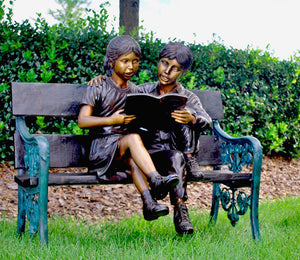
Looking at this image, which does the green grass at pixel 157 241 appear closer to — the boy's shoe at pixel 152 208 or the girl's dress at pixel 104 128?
the boy's shoe at pixel 152 208

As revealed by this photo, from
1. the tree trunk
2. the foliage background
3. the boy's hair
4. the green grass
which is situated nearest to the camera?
the green grass

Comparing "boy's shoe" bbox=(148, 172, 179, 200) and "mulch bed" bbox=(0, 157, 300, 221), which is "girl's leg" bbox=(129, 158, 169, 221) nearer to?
"boy's shoe" bbox=(148, 172, 179, 200)

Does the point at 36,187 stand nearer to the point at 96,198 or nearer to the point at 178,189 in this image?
the point at 178,189

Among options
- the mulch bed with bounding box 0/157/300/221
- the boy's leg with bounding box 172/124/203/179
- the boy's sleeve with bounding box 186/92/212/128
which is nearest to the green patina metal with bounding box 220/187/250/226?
the boy's leg with bounding box 172/124/203/179

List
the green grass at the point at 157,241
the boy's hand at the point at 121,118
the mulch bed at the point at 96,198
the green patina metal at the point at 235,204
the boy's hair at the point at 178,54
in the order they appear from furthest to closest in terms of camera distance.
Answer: the mulch bed at the point at 96,198 → the green patina metal at the point at 235,204 → the boy's hair at the point at 178,54 → the boy's hand at the point at 121,118 → the green grass at the point at 157,241

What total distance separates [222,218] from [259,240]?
1.01 m

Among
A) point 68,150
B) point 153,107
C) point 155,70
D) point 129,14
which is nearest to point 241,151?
point 153,107

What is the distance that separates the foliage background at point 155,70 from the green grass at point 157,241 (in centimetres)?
196

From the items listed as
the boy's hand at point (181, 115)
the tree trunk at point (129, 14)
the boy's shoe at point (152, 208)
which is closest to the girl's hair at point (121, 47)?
the boy's hand at point (181, 115)

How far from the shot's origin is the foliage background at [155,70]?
544 cm

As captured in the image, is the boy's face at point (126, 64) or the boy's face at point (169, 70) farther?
the boy's face at point (169, 70)

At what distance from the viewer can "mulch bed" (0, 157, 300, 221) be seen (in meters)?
4.85

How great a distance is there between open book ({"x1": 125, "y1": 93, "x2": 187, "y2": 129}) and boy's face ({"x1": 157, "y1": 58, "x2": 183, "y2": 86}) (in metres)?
0.31

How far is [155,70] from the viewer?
19.7 ft
